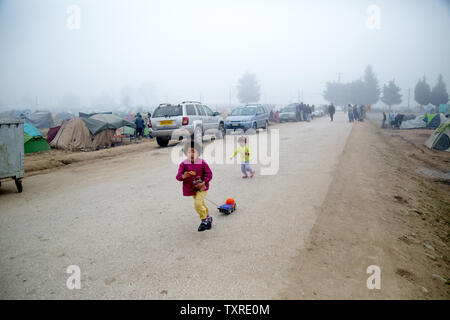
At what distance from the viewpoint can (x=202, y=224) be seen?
15.5ft

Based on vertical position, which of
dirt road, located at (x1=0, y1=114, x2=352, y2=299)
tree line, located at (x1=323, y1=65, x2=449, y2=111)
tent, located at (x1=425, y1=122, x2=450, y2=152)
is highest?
tree line, located at (x1=323, y1=65, x2=449, y2=111)

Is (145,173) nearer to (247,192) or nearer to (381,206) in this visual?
(247,192)

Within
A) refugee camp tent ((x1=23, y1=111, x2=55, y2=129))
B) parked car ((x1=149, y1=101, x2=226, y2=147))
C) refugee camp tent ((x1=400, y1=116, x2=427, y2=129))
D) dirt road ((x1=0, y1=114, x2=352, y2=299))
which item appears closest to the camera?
dirt road ((x1=0, y1=114, x2=352, y2=299))

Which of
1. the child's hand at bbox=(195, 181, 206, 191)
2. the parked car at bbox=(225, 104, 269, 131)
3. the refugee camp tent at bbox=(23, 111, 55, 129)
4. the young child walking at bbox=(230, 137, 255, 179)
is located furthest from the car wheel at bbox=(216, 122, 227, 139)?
the refugee camp tent at bbox=(23, 111, 55, 129)

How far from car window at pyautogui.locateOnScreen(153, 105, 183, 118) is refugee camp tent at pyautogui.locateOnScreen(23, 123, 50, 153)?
243 inches

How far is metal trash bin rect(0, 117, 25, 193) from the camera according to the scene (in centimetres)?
733

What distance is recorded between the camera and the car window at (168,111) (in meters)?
14.4

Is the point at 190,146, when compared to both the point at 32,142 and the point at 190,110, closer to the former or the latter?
Result: the point at 190,110

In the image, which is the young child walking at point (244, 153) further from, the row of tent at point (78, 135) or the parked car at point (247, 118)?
the parked car at point (247, 118)

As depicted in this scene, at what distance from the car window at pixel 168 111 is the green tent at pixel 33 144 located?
6162mm

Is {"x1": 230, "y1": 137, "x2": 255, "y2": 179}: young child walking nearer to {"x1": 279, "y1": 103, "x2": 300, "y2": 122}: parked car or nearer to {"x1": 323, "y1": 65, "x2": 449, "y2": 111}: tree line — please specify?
{"x1": 279, "y1": 103, "x2": 300, "y2": 122}: parked car

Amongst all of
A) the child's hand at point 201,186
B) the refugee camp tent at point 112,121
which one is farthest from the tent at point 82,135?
the child's hand at point 201,186

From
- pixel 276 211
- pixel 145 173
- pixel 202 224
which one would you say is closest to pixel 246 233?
pixel 202 224
